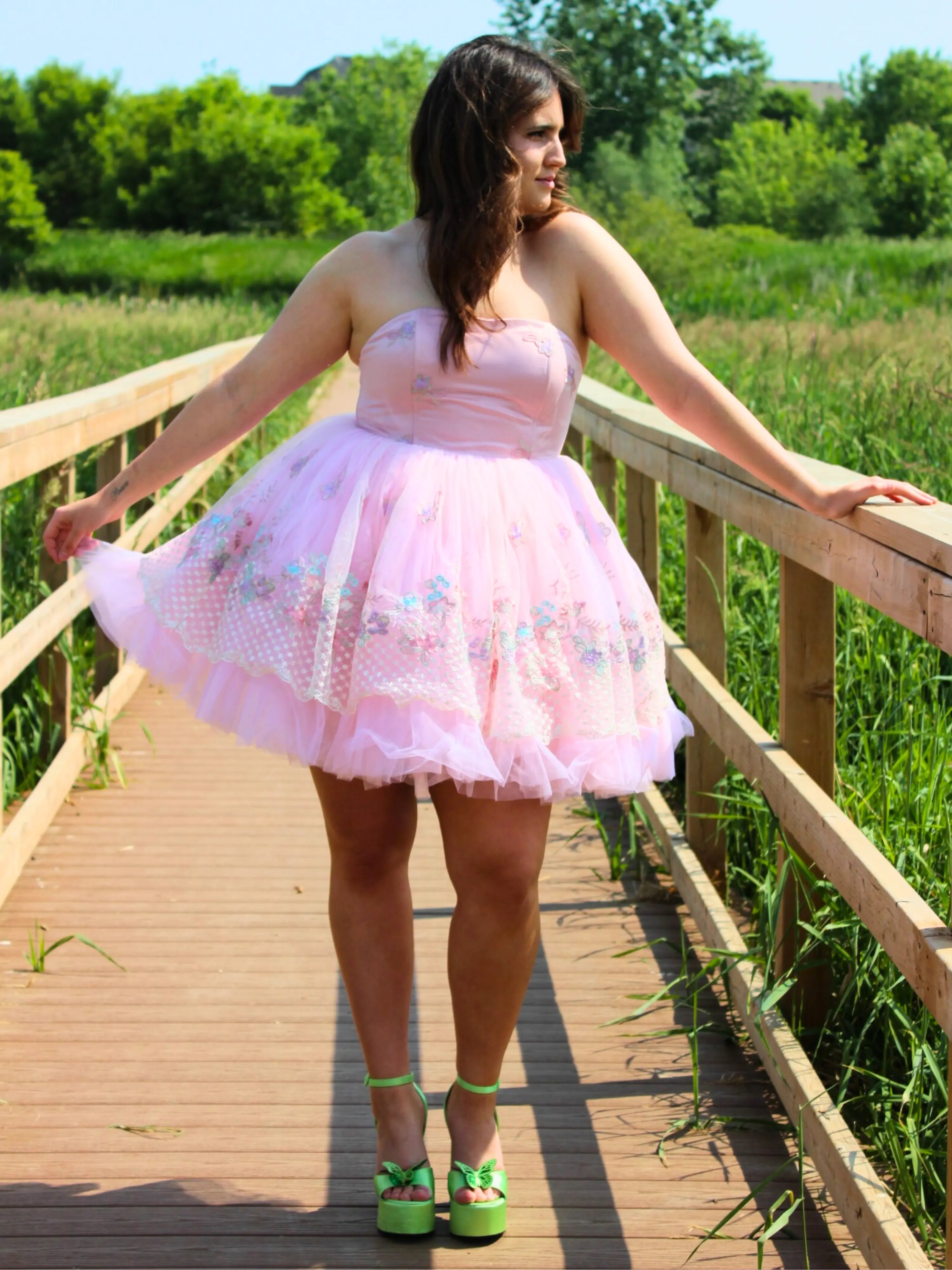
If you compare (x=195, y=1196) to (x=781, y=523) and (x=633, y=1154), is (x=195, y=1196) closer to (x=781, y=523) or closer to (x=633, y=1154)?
(x=633, y=1154)

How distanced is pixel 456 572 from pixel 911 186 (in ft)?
216

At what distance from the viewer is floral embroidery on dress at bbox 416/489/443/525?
1.79 meters

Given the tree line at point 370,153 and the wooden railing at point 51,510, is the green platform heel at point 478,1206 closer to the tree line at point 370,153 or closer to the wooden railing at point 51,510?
the wooden railing at point 51,510

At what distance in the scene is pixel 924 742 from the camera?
2.84 metres

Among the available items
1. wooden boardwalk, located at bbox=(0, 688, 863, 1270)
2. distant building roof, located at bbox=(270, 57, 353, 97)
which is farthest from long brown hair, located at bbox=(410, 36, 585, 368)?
distant building roof, located at bbox=(270, 57, 353, 97)

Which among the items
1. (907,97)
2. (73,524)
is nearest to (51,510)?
(73,524)

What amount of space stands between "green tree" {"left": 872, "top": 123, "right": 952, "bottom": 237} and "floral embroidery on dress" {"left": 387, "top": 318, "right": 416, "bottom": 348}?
6182cm

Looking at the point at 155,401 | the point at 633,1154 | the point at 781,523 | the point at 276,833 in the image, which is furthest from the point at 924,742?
the point at 155,401

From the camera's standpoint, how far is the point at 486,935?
6.17 ft

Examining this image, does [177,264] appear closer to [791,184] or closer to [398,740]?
[791,184]

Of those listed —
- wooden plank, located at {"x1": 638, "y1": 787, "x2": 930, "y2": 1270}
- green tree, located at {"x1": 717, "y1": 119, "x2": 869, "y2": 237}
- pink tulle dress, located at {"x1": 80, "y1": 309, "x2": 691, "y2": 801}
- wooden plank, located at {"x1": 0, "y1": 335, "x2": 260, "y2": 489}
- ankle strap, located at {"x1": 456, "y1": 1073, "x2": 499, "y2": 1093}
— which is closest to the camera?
wooden plank, located at {"x1": 638, "y1": 787, "x2": 930, "y2": 1270}

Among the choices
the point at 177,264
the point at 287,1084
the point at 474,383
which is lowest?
the point at 287,1084

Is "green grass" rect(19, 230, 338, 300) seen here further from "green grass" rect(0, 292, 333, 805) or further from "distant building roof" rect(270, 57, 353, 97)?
"distant building roof" rect(270, 57, 353, 97)

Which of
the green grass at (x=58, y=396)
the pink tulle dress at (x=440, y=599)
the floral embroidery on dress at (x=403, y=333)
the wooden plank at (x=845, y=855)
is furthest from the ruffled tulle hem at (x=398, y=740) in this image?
the green grass at (x=58, y=396)
